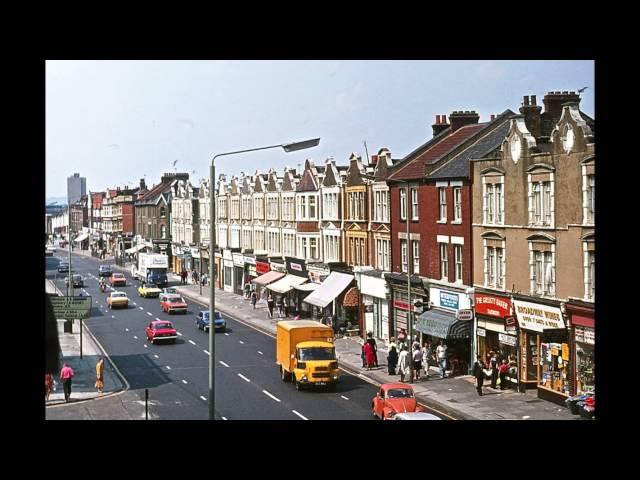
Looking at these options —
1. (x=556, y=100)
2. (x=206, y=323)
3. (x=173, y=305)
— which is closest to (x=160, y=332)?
(x=206, y=323)

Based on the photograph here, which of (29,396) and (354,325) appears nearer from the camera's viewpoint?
(29,396)

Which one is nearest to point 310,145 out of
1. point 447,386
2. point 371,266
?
point 447,386

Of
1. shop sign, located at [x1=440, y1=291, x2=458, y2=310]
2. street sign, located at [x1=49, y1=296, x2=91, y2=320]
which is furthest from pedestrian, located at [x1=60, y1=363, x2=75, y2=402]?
shop sign, located at [x1=440, y1=291, x2=458, y2=310]

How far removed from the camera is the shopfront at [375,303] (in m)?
43.2

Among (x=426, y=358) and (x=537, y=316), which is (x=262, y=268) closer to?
(x=426, y=358)

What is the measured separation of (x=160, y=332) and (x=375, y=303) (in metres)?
10.5

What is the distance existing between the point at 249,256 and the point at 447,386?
35.7m

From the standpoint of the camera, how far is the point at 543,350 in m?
29.5

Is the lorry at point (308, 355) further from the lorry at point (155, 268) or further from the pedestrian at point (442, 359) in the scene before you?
the lorry at point (155, 268)

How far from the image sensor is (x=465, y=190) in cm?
3531

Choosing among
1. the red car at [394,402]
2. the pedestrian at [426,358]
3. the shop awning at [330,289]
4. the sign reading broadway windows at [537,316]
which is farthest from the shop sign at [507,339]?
the shop awning at [330,289]
